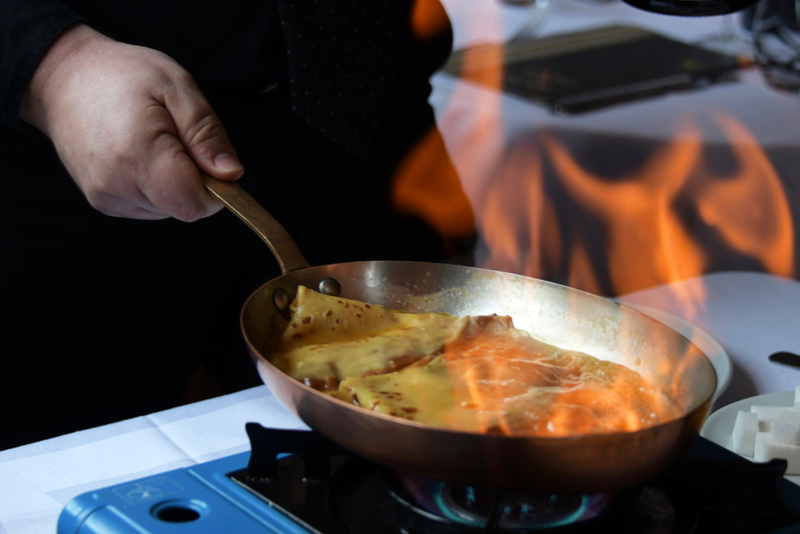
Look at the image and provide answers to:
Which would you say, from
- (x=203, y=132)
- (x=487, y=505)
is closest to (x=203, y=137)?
(x=203, y=132)

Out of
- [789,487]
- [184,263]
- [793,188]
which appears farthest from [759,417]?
[793,188]

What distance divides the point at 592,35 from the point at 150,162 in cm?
162

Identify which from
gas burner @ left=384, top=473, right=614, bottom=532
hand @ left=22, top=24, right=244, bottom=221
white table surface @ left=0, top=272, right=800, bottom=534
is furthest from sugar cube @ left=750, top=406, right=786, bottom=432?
hand @ left=22, top=24, right=244, bottom=221

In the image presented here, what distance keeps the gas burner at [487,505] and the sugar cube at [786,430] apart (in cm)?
25

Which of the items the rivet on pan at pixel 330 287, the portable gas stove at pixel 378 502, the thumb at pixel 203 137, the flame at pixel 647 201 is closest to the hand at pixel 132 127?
the thumb at pixel 203 137

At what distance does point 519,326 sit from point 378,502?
27 cm

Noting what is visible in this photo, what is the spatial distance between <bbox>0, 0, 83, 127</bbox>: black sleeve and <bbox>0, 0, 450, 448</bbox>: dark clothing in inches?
6.4

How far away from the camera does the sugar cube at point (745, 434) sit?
80 cm

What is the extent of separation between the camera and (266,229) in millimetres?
812

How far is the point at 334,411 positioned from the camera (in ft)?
1.81

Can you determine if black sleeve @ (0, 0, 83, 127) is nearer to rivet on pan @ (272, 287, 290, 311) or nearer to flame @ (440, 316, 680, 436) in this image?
rivet on pan @ (272, 287, 290, 311)

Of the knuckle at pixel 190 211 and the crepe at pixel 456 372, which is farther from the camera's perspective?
the knuckle at pixel 190 211

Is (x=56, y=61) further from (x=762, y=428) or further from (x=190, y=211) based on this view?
(x=762, y=428)

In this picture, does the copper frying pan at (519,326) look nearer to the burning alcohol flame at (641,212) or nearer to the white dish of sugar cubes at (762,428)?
the white dish of sugar cubes at (762,428)
